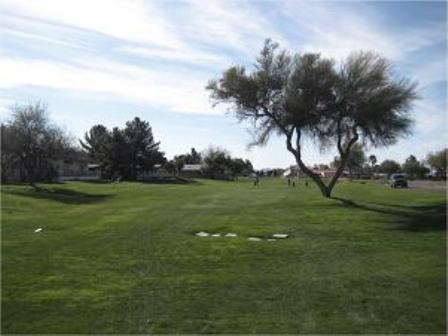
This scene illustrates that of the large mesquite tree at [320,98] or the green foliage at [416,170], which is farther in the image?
the green foliage at [416,170]

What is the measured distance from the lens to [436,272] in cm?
1348

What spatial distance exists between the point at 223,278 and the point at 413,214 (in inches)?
692

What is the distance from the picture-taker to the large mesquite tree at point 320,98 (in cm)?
3744

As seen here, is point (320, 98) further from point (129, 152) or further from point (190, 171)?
point (190, 171)

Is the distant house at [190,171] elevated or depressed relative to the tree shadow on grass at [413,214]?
elevated

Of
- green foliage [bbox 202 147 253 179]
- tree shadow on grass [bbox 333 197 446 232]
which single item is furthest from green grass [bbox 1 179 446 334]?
green foliage [bbox 202 147 253 179]

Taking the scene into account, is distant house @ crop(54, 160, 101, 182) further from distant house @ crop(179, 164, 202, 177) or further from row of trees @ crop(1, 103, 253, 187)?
distant house @ crop(179, 164, 202, 177)

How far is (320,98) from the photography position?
38438 millimetres

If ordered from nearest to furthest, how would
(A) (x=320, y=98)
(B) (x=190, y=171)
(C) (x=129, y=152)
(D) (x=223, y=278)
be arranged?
(D) (x=223, y=278), (A) (x=320, y=98), (C) (x=129, y=152), (B) (x=190, y=171)

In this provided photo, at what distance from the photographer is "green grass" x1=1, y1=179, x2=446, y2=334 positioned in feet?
31.5

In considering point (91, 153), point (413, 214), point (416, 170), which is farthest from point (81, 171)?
point (413, 214)

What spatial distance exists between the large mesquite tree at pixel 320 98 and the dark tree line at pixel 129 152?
67.5 meters

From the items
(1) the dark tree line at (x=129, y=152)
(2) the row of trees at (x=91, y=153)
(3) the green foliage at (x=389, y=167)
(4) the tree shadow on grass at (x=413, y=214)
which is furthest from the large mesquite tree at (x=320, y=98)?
(3) the green foliage at (x=389, y=167)

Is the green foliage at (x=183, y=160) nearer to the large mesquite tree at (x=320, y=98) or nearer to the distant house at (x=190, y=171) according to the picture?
the distant house at (x=190, y=171)
